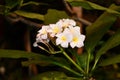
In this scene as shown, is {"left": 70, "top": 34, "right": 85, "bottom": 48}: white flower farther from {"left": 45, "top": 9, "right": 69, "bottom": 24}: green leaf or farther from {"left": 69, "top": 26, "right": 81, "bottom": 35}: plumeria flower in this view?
{"left": 45, "top": 9, "right": 69, "bottom": 24}: green leaf

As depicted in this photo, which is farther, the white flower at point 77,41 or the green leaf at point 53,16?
the green leaf at point 53,16

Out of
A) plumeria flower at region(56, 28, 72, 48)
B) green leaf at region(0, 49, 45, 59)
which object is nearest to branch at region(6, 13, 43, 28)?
green leaf at region(0, 49, 45, 59)

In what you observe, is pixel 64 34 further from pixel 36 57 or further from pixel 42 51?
pixel 42 51

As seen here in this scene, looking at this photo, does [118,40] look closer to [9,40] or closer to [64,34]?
[64,34]

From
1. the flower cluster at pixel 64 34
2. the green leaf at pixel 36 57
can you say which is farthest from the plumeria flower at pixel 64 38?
the green leaf at pixel 36 57

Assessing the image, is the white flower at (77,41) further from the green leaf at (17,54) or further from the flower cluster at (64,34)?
the green leaf at (17,54)

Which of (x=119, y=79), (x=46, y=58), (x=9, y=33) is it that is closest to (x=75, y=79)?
(x=46, y=58)

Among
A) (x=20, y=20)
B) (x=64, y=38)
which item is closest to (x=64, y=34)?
(x=64, y=38)
